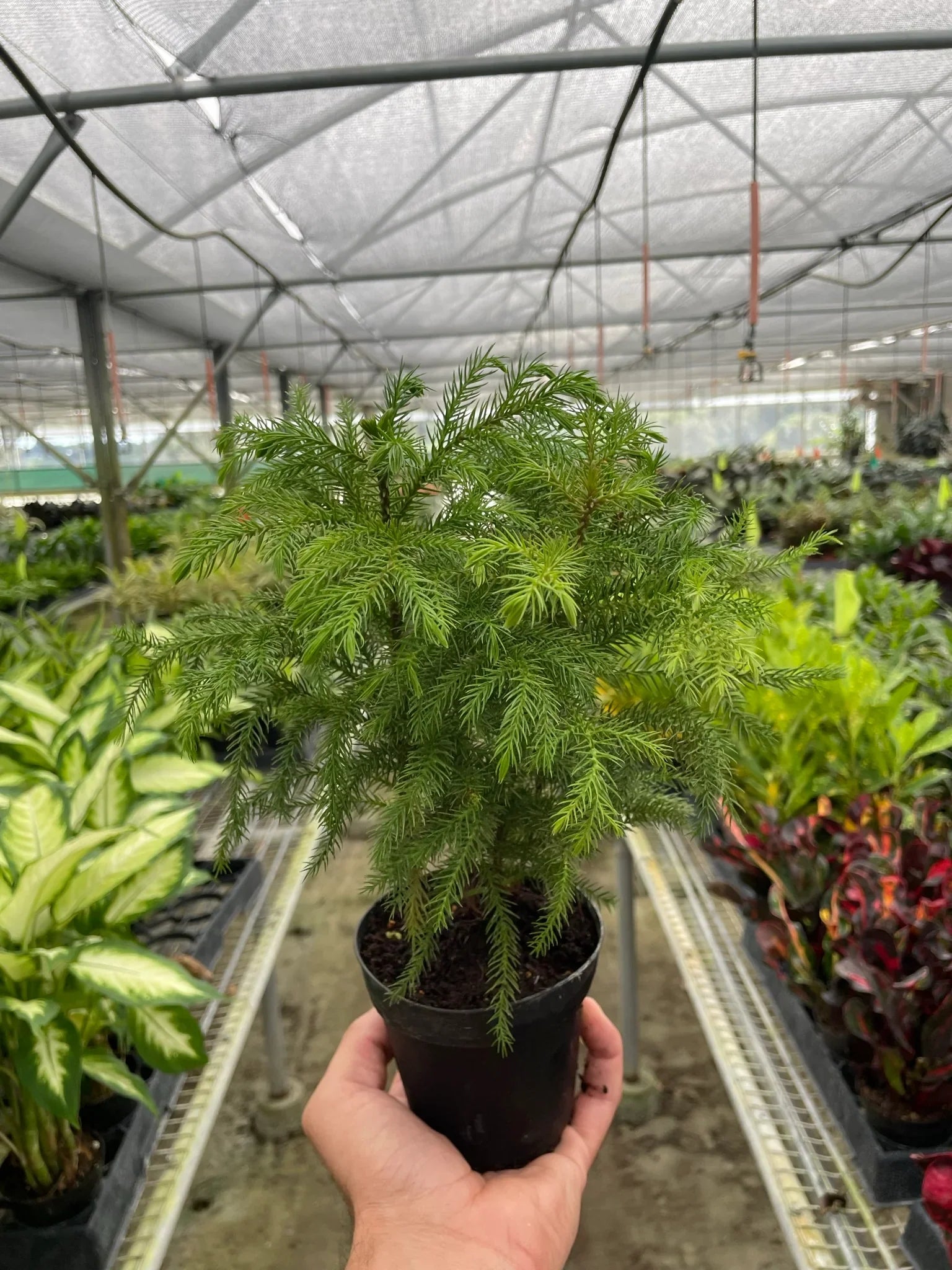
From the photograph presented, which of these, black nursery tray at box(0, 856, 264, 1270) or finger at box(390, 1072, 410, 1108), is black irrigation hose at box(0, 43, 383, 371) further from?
finger at box(390, 1072, 410, 1108)

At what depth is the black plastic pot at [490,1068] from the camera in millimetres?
823

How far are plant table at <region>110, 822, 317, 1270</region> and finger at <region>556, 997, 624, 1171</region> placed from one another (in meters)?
0.48

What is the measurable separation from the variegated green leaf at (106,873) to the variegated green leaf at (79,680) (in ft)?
2.16

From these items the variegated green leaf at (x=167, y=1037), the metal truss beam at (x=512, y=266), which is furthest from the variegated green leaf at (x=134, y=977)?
the metal truss beam at (x=512, y=266)

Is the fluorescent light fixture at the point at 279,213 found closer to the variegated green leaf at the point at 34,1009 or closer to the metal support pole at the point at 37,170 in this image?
the metal support pole at the point at 37,170

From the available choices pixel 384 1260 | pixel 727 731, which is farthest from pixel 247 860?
pixel 727 731

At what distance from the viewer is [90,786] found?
1.24 m

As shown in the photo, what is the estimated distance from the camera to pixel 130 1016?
1074mm

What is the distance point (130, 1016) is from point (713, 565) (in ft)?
3.03

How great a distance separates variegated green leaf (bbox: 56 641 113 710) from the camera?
5.48 feet

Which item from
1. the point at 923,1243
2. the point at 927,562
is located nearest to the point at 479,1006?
the point at 923,1243

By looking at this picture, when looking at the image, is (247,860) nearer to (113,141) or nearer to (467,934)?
(467,934)

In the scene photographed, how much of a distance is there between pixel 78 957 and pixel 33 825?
19 centimetres

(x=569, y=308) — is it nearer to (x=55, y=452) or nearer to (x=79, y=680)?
(x=55, y=452)
